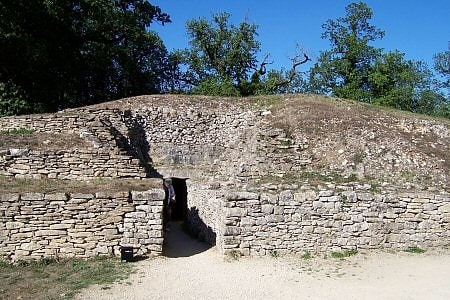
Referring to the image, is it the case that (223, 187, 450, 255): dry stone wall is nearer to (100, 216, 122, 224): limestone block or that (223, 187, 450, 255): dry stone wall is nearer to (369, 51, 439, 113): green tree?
(100, 216, 122, 224): limestone block

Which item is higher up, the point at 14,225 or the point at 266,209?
the point at 266,209

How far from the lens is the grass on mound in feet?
25.9

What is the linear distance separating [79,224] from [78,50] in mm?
20545

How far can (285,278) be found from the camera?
9.07 meters

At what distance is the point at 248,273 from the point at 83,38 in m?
23.1

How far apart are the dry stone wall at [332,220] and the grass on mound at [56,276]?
2.80 meters

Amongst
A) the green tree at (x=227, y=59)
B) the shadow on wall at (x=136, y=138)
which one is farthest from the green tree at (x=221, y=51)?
the shadow on wall at (x=136, y=138)

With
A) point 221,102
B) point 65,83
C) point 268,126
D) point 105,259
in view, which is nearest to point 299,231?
point 105,259

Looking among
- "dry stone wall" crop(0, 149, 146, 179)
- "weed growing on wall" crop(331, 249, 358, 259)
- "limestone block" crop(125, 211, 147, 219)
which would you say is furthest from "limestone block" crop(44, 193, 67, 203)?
"weed growing on wall" crop(331, 249, 358, 259)

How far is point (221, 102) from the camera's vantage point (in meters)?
21.5

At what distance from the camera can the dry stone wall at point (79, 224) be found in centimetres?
974

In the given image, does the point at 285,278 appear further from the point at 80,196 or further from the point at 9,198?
the point at 9,198

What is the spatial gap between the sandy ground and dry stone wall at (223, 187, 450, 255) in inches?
15.1

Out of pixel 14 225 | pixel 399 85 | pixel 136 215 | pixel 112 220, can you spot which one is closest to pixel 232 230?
pixel 136 215
